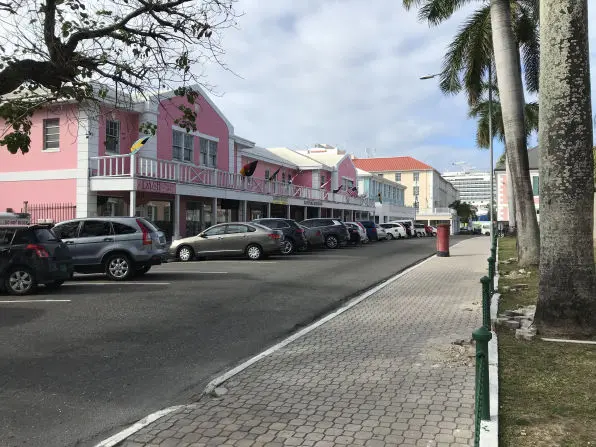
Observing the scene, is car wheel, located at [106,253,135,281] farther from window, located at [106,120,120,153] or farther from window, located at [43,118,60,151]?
window, located at [43,118,60,151]

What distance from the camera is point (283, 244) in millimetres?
22938

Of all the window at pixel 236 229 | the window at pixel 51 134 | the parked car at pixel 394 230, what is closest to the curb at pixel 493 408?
the window at pixel 236 229

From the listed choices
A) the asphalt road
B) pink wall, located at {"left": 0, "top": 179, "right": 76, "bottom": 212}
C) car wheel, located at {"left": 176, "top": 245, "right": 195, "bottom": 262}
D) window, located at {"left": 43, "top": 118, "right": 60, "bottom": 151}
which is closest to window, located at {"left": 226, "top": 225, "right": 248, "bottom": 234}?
car wheel, located at {"left": 176, "top": 245, "right": 195, "bottom": 262}

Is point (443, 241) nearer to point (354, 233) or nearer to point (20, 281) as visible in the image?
point (354, 233)

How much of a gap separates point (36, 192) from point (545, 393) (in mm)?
23504

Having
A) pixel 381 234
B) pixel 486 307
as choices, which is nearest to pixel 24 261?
pixel 486 307

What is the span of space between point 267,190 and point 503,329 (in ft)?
86.2

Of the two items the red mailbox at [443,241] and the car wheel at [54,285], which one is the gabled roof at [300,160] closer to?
the red mailbox at [443,241]

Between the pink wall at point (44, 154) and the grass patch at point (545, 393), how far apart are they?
2033cm

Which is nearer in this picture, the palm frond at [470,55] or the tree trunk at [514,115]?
the tree trunk at [514,115]

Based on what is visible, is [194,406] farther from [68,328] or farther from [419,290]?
[419,290]

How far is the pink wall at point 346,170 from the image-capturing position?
5210 centimetres

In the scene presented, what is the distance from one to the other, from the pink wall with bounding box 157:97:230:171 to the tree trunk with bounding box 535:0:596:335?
20403 millimetres

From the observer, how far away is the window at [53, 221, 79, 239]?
14133 millimetres
